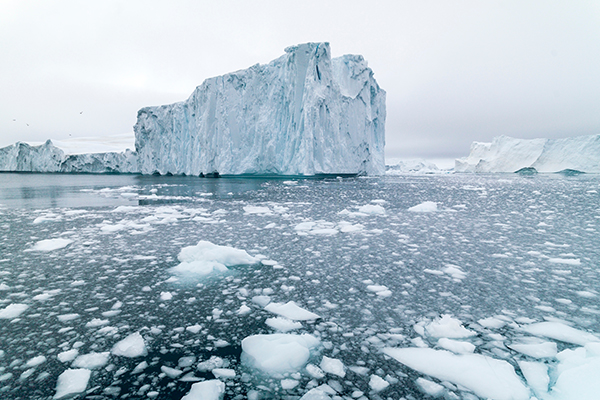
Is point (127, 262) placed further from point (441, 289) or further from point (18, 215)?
point (18, 215)

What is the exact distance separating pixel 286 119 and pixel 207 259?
20709 millimetres

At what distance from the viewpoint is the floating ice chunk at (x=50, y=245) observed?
13.1 ft

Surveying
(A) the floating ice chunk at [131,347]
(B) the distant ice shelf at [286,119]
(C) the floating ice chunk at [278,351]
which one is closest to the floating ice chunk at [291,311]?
(C) the floating ice chunk at [278,351]

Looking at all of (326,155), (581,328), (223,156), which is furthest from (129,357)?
(223,156)

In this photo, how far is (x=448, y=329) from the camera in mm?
1995

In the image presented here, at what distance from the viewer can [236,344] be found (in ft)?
6.18

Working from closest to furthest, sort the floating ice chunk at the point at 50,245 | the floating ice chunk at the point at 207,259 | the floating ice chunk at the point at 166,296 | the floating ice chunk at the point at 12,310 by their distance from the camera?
the floating ice chunk at the point at 12,310, the floating ice chunk at the point at 166,296, the floating ice chunk at the point at 207,259, the floating ice chunk at the point at 50,245

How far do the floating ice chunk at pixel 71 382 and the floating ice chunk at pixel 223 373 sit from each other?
60 cm

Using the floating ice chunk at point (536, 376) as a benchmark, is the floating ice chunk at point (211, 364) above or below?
below

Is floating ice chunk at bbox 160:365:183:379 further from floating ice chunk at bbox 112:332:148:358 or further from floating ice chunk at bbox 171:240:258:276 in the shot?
floating ice chunk at bbox 171:240:258:276

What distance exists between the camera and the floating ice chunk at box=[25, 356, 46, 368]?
1649 mm

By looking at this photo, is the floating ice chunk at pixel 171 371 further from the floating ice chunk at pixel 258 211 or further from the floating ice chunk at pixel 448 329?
the floating ice chunk at pixel 258 211

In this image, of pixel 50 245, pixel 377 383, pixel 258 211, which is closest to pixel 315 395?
pixel 377 383

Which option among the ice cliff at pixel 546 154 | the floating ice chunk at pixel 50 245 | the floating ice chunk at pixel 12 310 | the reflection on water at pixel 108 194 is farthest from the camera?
the ice cliff at pixel 546 154
